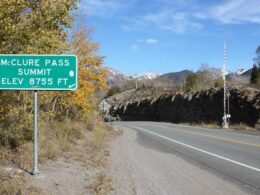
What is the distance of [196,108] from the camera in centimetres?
6278

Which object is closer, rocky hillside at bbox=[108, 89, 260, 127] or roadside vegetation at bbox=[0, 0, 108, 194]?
roadside vegetation at bbox=[0, 0, 108, 194]

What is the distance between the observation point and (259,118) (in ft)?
142

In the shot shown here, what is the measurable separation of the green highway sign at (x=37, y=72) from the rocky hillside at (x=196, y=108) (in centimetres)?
3569

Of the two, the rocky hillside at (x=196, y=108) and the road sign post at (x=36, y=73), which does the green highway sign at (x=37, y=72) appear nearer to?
the road sign post at (x=36, y=73)

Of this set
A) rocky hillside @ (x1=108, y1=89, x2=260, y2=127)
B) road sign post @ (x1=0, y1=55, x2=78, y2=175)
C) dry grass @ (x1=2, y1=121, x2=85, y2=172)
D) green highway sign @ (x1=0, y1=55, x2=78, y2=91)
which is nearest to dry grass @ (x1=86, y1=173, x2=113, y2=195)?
road sign post @ (x1=0, y1=55, x2=78, y2=175)

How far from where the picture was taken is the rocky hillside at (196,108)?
46.7m

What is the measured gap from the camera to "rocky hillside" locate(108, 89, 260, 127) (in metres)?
46.7

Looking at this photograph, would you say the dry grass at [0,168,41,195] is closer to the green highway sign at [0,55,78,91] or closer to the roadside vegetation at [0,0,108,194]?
the roadside vegetation at [0,0,108,194]

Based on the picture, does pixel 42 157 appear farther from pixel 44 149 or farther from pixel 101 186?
pixel 101 186

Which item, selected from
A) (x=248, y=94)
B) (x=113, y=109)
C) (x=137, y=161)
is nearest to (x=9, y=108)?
(x=137, y=161)

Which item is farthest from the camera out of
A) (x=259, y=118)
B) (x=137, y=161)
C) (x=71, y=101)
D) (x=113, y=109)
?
(x=113, y=109)

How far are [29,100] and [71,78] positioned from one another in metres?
3.62

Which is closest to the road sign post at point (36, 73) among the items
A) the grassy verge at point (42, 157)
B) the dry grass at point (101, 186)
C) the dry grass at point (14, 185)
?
the dry grass at point (14, 185)

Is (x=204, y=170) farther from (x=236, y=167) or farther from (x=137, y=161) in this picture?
(x=137, y=161)
